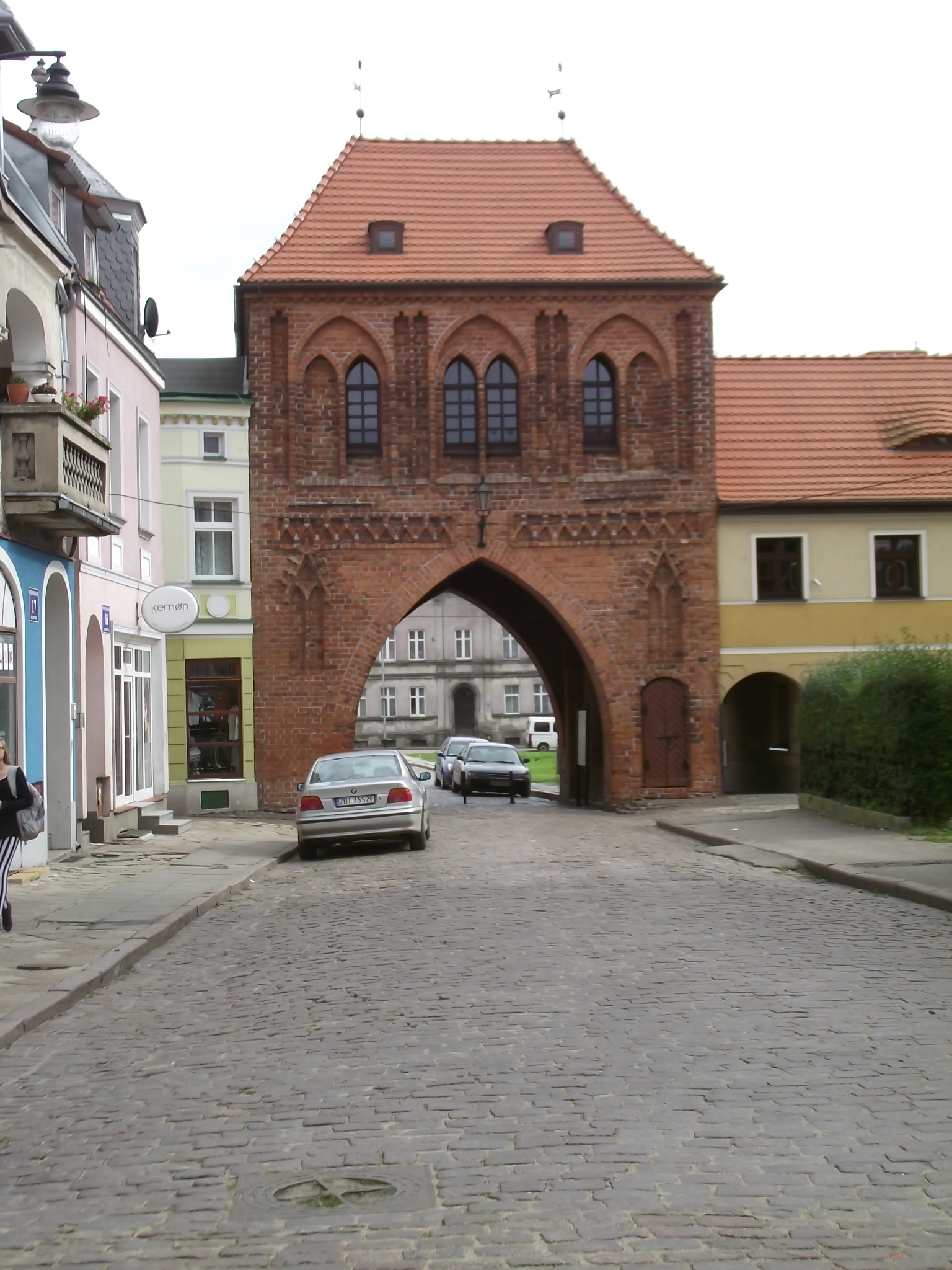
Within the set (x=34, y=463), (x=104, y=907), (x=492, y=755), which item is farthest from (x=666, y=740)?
(x=104, y=907)

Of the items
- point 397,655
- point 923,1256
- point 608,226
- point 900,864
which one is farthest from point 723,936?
point 397,655

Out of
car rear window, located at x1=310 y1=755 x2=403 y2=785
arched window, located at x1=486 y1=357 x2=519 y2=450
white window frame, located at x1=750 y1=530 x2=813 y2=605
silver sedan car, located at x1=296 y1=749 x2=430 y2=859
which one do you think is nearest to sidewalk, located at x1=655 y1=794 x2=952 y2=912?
silver sedan car, located at x1=296 y1=749 x2=430 y2=859

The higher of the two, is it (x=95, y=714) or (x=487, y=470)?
(x=487, y=470)

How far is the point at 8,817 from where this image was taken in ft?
41.8

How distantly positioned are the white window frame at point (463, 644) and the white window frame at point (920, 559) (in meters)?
53.8

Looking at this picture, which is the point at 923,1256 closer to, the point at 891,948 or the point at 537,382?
the point at 891,948

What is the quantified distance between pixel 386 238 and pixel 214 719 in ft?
36.8

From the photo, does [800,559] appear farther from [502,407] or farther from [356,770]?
[356,770]

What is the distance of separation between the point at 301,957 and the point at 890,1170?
666cm

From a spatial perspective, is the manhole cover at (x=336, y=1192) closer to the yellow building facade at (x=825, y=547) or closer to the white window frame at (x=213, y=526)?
the white window frame at (x=213, y=526)

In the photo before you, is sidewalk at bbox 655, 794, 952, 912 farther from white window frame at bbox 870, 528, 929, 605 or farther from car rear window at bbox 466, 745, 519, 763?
car rear window at bbox 466, 745, 519, 763

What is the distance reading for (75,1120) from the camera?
686 cm

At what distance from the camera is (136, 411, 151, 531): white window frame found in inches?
1054

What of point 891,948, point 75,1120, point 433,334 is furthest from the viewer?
point 433,334
